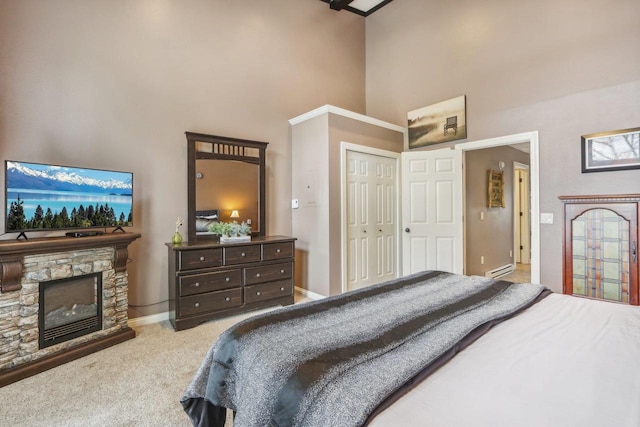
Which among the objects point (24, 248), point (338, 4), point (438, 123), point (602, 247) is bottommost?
point (602, 247)

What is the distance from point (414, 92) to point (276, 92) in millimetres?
2091

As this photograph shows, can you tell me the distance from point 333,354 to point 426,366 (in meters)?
0.29

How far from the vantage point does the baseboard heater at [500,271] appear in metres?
5.09

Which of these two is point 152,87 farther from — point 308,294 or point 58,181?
point 308,294

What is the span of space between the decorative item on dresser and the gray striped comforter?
1851 millimetres

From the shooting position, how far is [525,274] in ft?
18.1

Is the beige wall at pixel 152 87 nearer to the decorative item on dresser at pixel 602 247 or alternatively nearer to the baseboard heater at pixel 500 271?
the decorative item on dresser at pixel 602 247

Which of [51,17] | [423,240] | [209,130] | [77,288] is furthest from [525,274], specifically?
[51,17]

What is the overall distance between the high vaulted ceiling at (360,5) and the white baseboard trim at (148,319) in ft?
16.2

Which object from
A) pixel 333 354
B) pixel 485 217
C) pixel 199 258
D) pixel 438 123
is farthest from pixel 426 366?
pixel 485 217

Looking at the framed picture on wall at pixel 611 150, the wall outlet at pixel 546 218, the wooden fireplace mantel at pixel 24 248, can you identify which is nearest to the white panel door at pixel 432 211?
the wall outlet at pixel 546 218

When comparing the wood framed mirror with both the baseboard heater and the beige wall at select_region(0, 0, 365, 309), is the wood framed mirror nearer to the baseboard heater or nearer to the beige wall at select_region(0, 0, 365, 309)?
the beige wall at select_region(0, 0, 365, 309)

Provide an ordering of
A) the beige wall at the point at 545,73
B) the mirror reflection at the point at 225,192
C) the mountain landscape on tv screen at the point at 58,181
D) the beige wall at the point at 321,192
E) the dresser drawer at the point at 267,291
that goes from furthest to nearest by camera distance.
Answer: the beige wall at the point at 321,192
the mirror reflection at the point at 225,192
the dresser drawer at the point at 267,291
the beige wall at the point at 545,73
the mountain landscape on tv screen at the point at 58,181

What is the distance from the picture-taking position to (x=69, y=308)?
2498 mm
